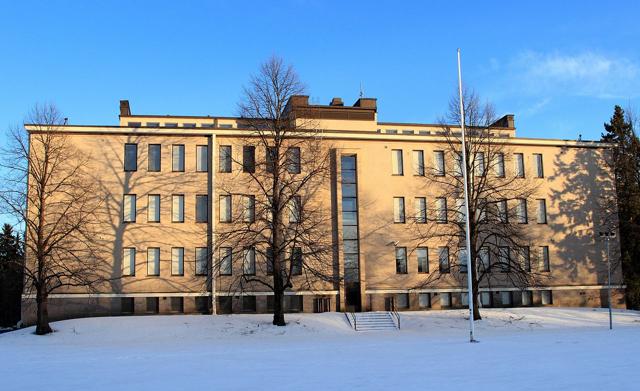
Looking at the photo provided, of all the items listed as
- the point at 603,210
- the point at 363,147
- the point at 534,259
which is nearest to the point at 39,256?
the point at 363,147

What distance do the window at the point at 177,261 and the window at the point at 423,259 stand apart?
18.7 meters

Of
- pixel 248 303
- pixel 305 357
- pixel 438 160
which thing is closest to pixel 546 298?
pixel 438 160

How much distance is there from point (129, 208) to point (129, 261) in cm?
399

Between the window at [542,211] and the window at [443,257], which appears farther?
the window at [542,211]

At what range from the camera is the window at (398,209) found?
47.2 m

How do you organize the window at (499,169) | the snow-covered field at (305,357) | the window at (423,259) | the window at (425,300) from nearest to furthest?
the snow-covered field at (305,357) < the window at (425,300) < the window at (423,259) < the window at (499,169)

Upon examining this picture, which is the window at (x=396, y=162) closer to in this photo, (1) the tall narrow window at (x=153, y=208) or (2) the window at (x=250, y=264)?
(2) the window at (x=250, y=264)

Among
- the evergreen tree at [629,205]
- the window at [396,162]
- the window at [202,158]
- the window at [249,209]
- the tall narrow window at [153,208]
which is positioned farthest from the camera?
the evergreen tree at [629,205]

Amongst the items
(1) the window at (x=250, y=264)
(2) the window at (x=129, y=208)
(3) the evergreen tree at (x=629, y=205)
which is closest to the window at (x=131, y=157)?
(2) the window at (x=129, y=208)

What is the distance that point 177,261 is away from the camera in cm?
4397

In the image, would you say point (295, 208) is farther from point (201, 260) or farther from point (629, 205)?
point (629, 205)

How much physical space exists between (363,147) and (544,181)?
16.2 metres

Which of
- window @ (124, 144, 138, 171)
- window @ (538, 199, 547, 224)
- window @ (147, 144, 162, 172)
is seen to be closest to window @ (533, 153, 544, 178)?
window @ (538, 199, 547, 224)

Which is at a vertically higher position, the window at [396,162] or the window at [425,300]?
the window at [396,162]
